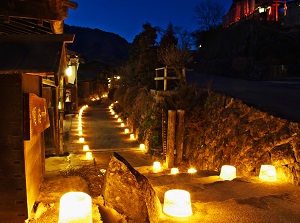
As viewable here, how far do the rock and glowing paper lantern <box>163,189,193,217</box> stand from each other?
0.35 metres

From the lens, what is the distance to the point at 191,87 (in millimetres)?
11430

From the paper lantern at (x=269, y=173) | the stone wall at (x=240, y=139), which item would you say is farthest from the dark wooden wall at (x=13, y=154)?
the stone wall at (x=240, y=139)

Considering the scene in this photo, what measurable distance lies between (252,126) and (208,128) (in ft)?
9.04

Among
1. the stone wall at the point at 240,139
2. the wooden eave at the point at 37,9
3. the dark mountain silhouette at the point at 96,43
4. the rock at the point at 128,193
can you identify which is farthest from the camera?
the dark mountain silhouette at the point at 96,43

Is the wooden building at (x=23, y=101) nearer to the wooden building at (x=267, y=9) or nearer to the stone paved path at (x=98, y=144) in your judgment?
the stone paved path at (x=98, y=144)

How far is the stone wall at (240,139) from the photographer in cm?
590

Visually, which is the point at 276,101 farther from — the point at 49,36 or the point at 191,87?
the point at 49,36

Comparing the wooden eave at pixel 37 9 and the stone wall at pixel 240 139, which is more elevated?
the wooden eave at pixel 37 9

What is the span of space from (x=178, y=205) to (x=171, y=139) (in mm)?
6201

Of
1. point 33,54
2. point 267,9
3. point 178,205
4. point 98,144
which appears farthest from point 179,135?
point 267,9

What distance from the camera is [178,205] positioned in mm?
4090

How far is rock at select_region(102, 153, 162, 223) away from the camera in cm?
369

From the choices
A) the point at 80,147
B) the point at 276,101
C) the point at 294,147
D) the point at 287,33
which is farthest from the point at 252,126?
the point at 287,33

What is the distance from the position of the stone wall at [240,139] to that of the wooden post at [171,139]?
70 centimetres
